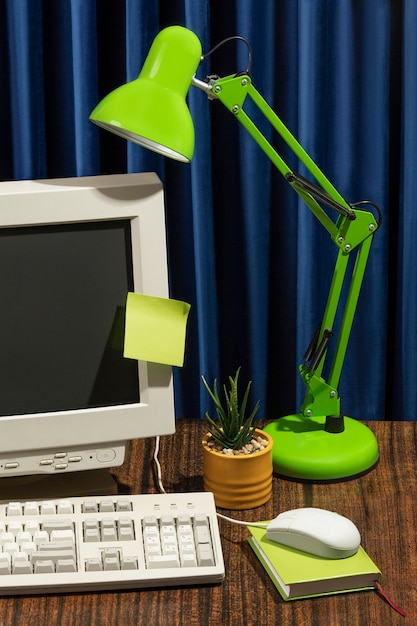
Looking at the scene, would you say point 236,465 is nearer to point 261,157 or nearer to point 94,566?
point 94,566

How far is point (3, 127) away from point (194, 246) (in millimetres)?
417

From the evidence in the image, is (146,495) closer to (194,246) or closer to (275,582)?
(275,582)

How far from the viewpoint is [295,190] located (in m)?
1.33

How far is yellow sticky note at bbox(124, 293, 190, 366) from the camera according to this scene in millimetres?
1168

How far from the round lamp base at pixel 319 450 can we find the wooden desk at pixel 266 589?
17 mm

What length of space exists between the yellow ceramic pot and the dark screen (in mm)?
185

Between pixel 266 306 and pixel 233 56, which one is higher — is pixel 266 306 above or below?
below

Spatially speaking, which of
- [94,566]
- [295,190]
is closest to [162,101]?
[295,190]

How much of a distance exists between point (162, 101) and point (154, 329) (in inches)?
11.5

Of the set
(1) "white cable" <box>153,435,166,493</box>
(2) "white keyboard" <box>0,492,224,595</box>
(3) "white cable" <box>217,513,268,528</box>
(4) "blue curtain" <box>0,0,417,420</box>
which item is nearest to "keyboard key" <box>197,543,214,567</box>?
(2) "white keyboard" <box>0,492,224,595</box>

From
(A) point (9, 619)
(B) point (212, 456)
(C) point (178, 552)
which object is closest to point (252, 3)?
(B) point (212, 456)

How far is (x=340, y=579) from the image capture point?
1052 mm

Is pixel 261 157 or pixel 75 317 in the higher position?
pixel 261 157

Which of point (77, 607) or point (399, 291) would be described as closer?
point (77, 607)
